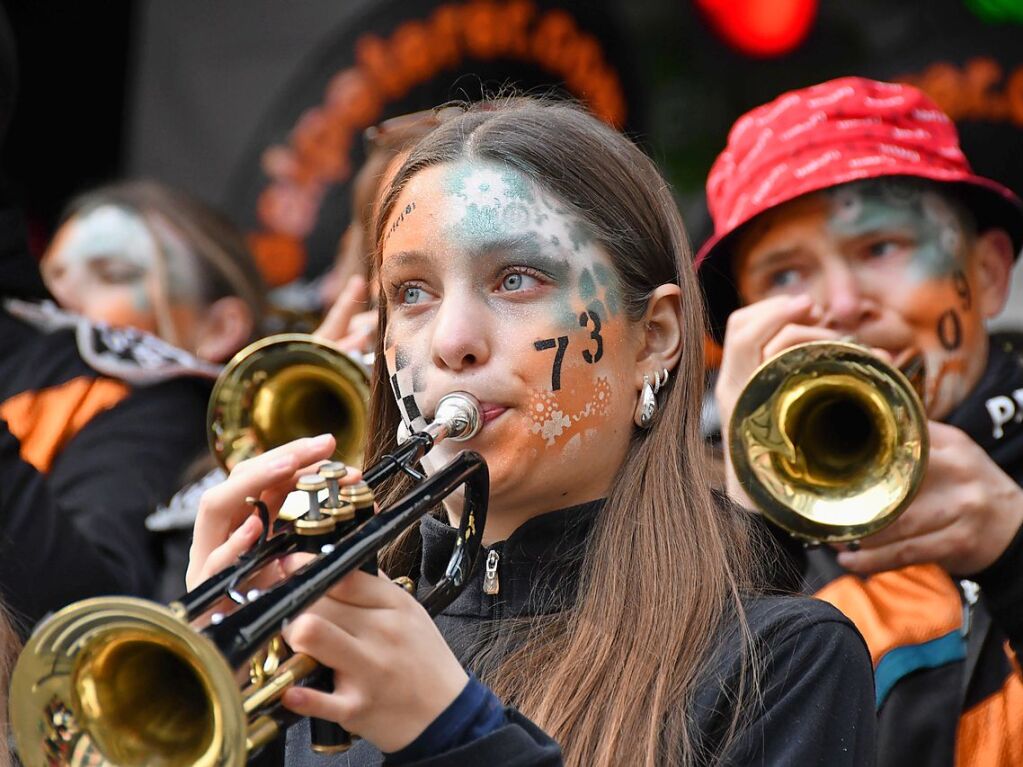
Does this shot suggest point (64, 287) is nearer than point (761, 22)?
Yes

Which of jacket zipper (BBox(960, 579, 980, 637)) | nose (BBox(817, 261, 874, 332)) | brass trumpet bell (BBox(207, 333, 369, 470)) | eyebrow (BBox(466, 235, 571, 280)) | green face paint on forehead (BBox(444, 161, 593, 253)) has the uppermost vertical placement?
green face paint on forehead (BBox(444, 161, 593, 253))

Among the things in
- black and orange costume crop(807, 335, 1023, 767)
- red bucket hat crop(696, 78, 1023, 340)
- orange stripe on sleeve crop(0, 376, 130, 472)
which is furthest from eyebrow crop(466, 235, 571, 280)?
orange stripe on sleeve crop(0, 376, 130, 472)

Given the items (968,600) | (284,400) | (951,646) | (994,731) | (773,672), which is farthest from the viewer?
(284,400)

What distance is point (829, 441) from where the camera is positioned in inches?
118

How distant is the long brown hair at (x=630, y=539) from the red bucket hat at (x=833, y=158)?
74 cm

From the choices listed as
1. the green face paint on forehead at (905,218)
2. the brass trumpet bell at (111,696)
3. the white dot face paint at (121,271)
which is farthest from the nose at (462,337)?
the white dot face paint at (121,271)

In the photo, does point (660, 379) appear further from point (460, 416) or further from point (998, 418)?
point (998, 418)

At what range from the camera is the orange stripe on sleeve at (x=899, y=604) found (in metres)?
2.96

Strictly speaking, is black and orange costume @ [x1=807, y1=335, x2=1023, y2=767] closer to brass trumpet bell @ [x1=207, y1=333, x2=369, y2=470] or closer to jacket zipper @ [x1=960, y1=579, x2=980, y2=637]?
jacket zipper @ [x1=960, y1=579, x2=980, y2=637]

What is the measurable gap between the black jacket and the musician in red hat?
0.73m

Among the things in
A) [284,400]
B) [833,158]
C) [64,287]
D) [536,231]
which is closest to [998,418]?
[833,158]

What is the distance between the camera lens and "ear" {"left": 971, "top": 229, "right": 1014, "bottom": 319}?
3.34 m

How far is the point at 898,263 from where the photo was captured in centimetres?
324

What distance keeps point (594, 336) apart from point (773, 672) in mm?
578
